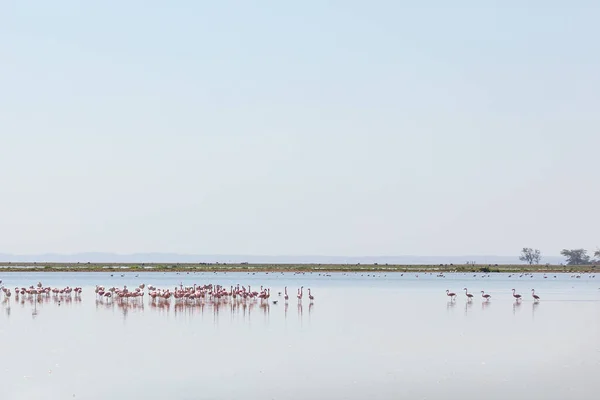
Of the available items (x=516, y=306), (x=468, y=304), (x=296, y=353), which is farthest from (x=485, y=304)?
(x=296, y=353)

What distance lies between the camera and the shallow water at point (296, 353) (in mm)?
18031

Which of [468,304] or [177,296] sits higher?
[177,296]

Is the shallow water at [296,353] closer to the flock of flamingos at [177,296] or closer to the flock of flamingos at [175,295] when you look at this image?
the flock of flamingos at [177,296]

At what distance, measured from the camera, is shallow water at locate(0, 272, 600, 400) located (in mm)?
18031

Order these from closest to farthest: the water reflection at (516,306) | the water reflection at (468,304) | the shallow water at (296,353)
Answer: the shallow water at (296,353) → the water reflection at (516,306) → the water reflection at (468,304)

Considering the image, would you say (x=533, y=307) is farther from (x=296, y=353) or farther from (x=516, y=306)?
(x=296, y=353)

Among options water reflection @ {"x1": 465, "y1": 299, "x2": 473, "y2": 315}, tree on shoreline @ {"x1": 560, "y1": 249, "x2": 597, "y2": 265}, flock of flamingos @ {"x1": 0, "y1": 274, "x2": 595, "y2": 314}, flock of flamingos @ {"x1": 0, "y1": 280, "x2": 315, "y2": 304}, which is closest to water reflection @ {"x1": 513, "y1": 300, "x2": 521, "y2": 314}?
flock of flamingos @ {"x1": 0, "y1": 274, "x2": 595, "y2": 314}

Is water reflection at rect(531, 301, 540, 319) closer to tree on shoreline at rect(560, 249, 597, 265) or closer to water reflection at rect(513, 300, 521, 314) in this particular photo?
water reflection at rect(513, 300, 521, 314)

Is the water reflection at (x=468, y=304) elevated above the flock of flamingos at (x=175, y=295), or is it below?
below

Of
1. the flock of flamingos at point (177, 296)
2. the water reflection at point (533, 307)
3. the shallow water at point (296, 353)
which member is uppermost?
the flock of flamingos at point (177, 296)

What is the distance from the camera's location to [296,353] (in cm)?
2309

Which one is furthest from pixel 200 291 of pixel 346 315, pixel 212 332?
pixel 212 332

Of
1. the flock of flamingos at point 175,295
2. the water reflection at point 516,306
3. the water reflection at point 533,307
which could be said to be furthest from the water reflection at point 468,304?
the flock of flamingos at point 175,295

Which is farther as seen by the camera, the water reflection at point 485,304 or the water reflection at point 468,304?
the water reflection at point 485,304
